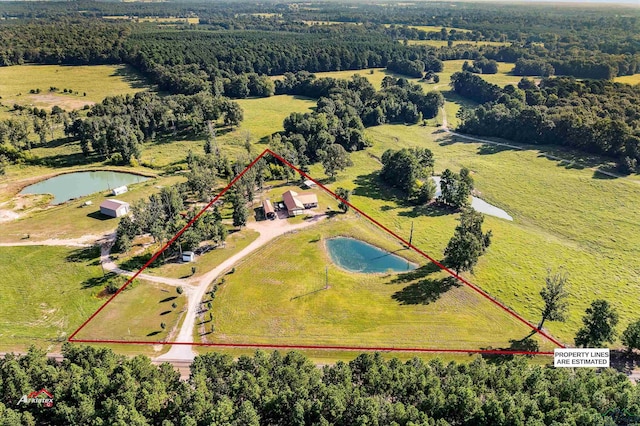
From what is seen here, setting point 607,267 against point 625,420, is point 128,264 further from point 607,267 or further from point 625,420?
point 607,267

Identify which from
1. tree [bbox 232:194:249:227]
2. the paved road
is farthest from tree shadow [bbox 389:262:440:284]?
tree [bbox 232:194:249:227]

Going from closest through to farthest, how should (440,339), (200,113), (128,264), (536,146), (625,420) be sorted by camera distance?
1. (625,420)
2. (440,339)
3. (128,264)
4. (536,146)
5. (200,113)

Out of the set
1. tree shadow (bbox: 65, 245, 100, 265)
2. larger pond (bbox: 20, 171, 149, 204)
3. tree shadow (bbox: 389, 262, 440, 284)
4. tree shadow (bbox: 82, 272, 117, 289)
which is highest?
larger pond (bbox: 20, 171, 149, 204)

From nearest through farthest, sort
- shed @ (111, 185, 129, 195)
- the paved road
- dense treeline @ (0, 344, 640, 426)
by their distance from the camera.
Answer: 1. dense treeline @ (0, 344, 640, 426)
2. the paved road
3. shed @ (111, 185, 129, 195)

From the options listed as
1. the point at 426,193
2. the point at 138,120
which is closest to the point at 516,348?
the point at 426,193

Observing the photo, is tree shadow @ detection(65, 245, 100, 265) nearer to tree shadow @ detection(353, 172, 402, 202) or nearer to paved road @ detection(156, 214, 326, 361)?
paved road @ detection(156, 214, 326, 361)

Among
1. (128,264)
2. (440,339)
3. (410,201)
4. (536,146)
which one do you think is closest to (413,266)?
(440,339)

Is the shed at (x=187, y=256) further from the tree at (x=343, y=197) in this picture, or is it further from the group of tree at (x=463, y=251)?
the group of tree at (x=463, y=251)

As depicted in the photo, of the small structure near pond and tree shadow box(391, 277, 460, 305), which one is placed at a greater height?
the small structure near pond
